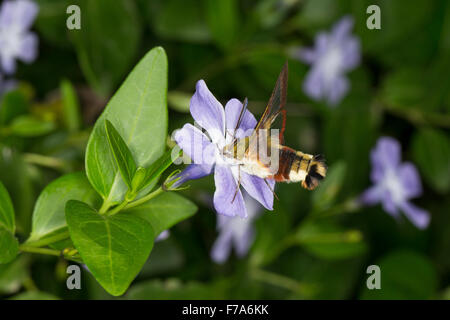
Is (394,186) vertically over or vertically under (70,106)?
under

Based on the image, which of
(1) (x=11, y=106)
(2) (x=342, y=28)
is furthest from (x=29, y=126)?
(2) (x=342, y=28)

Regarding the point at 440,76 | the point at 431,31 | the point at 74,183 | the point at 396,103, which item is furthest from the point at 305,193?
the point at 74,183

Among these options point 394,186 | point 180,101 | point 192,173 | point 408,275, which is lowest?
point 408,275

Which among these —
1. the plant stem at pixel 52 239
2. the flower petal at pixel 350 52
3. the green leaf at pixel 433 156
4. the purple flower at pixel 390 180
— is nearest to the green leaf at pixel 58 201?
the plant stem at pixel 52 239

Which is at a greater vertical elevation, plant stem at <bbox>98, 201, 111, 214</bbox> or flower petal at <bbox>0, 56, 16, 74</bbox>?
flower petal at <bbox>0, 56, 16, 74</bbox>

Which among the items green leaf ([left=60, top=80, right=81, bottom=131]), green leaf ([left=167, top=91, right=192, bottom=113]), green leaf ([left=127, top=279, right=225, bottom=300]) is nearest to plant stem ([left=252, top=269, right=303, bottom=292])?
green leaf ([left=127, top=279, right=225, bottom=300])

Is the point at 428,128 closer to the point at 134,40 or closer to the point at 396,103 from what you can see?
the point at 396,103

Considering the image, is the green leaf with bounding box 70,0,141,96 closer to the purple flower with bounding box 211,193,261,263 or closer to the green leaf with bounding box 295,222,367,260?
the purple flower with bounding box 211,193,261,263

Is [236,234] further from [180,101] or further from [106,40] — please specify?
[106,40]
